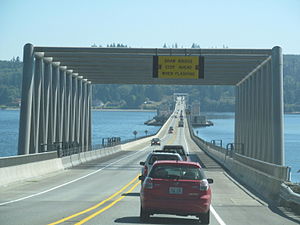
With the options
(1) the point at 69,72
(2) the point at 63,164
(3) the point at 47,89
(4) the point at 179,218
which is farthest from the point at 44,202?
(1) the point at 69,72

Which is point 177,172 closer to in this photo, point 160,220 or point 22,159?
point 160,220

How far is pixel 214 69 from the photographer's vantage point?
46.1 metres

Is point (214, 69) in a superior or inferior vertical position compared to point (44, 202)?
superior

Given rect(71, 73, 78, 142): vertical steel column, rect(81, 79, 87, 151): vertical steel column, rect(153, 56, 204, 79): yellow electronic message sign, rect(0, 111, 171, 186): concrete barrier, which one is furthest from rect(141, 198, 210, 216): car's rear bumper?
rect(81, 79, 87, 151): vertical steel column

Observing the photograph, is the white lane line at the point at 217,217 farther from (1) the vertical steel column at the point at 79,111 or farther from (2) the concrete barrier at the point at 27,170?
(1) the vertical steel column at the point at 79,111

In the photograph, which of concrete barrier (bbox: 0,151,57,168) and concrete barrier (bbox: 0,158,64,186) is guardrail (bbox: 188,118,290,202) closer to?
concrete barrier (bbox: 0,158,64,186)

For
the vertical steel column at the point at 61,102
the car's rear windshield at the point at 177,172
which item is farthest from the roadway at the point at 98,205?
the vertical steel column at the point at 61,102

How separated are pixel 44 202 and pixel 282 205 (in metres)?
7.15

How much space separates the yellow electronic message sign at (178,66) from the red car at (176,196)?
2306cm

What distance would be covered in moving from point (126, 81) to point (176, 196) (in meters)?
45.1

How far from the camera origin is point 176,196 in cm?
1311

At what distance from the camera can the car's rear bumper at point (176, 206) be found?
1302cm

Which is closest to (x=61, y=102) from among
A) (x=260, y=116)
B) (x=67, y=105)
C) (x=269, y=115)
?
(x=67, y=105)

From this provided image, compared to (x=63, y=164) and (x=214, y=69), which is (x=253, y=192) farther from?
(x=214, y=69)
